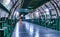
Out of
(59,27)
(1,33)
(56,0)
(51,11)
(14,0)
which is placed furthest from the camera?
(51,11)

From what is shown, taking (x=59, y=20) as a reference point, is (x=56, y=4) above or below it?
above

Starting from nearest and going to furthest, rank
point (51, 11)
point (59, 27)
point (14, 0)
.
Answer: point (14, 0) → point (59, 27) → point (51, 11)

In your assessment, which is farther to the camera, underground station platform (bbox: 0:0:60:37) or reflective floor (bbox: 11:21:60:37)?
reflective floor (bbox: 11:21:60:37)

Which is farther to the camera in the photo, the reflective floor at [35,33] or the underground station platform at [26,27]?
the reflective floor at [35,33]

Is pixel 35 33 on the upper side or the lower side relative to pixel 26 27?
lower

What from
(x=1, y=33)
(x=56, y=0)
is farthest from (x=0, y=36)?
(x=56, y=0)

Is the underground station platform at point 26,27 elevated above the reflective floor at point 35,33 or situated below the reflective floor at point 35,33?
above

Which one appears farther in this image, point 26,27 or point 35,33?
point 26,27

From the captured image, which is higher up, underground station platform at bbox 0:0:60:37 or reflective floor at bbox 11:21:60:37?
underground station platform at bbox 0:0:60:37

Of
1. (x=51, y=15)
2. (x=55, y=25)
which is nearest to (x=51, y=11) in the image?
(x=51, y=15)

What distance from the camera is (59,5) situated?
21281mm

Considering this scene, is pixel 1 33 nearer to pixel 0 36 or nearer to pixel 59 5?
pixel 0 36

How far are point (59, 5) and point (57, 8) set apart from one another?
59cm

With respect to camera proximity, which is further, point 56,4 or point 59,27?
point 56,4
